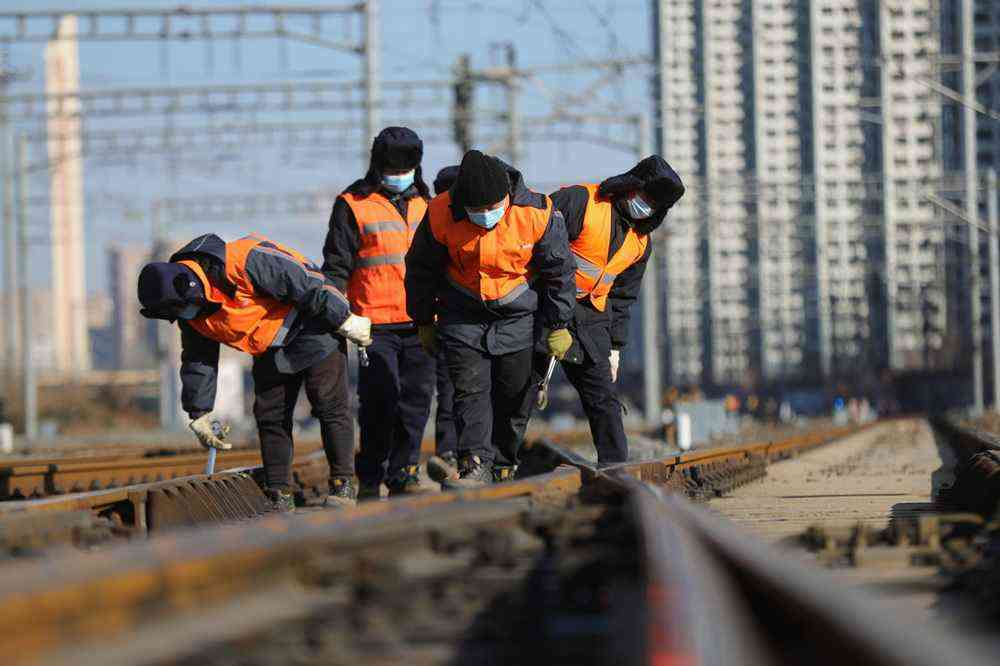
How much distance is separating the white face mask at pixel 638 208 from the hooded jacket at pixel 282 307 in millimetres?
1509

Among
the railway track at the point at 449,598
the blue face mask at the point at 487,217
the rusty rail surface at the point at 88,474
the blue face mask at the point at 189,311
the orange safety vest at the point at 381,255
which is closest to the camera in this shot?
the railway track at the point at 449,598

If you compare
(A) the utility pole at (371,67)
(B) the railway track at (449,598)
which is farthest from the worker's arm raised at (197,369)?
(A) the utility pole at (371,67)

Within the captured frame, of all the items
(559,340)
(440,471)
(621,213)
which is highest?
(621,213)

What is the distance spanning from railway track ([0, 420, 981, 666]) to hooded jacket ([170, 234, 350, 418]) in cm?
353

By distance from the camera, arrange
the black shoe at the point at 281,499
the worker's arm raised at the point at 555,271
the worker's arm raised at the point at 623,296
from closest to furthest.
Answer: the worker's arm raised at the point at 555,271 < the black shoe at the point at 281,499 < the worker's arm raised at the point at 623,296

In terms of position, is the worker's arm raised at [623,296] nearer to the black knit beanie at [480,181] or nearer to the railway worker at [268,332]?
the railway worker at [268,332]

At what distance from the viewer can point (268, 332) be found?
9109 mm

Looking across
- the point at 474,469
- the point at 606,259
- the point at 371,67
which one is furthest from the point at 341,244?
the point at 371,67

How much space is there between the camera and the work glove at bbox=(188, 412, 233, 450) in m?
9.43

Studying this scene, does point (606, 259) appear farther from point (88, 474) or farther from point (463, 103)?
point (463, 103)

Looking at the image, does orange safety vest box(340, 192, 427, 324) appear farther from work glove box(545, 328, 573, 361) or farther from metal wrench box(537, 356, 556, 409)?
work glove box(545, 328, 573, 361)

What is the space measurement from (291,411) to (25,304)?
110 feet

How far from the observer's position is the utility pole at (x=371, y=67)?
29.1m

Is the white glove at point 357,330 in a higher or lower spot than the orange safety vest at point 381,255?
lower
